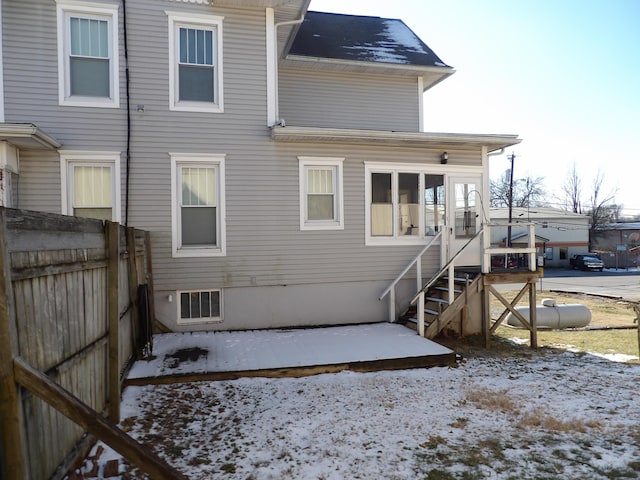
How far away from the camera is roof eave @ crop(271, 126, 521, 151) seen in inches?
306

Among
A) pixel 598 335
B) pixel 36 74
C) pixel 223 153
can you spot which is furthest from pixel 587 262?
pixel 36 74

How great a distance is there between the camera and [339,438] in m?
4.01

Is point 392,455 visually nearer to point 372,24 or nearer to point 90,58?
point 90,58

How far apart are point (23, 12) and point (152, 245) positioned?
4.45 m

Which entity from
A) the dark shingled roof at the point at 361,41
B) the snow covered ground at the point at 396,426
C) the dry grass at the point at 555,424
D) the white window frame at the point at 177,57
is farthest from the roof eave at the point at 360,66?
the dry grass at the point at 555,424

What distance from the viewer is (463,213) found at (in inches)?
351

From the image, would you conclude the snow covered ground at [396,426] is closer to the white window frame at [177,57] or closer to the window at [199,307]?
the window at [199,307]

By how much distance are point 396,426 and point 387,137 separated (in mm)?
5490

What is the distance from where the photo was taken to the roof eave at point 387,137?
7.76 meters

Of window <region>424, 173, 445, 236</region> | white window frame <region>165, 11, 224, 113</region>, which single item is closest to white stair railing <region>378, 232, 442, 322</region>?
window <region>424, 173, 445, 236</region>

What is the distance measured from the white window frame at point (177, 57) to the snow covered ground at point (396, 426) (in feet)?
16.3

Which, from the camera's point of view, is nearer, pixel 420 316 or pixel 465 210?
pixel 420 316

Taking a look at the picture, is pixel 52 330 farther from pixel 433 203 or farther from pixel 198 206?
pixel 433 203

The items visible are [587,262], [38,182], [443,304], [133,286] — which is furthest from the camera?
[587,262]
